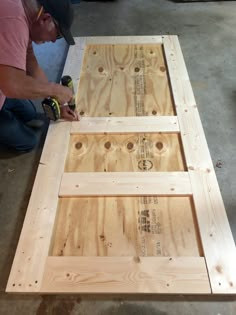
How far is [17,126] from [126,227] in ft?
3.15

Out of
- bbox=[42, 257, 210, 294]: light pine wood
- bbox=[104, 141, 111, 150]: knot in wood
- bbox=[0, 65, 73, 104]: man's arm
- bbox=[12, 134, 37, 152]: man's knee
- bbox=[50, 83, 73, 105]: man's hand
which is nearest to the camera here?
bbox=[42, 257, 210, 294]: light pine wood

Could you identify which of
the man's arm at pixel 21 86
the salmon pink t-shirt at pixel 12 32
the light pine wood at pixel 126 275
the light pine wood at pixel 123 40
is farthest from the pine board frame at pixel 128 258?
the light pine wood at pixel 123 40

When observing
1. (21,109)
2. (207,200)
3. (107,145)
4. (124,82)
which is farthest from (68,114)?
(207,200)

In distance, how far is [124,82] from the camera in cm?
216

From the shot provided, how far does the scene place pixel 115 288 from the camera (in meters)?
1.19

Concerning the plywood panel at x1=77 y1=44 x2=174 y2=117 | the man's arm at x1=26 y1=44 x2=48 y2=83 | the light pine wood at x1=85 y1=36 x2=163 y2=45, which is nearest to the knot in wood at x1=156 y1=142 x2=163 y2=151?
the plywood panel at x1=77 y1=44 x2=174 y2=117

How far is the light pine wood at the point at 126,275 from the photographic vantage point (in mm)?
1187

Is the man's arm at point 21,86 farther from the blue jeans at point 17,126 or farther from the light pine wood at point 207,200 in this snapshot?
the light pine wood at point 207,200

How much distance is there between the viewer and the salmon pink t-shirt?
1.24 m

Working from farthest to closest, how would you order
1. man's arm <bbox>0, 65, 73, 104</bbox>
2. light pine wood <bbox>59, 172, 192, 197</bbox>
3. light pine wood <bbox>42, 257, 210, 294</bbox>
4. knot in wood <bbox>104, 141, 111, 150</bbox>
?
1. knot in wood <bbox>104, 141, 111, 150</bbox>
2. light pine wood <bbox>59, 172, 192, 197</bbox>
3. man's arm <bbox>0, 65, 73, 104</bbox>
4. light pine wood <bbox>42, 257, 210, 294</bbox>

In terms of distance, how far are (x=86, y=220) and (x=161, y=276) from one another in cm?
44

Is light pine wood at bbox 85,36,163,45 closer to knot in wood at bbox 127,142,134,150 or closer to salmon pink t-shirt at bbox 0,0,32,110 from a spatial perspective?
knot in wood at bbox 127,142,134,150

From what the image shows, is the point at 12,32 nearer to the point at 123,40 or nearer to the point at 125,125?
the point at 125,125

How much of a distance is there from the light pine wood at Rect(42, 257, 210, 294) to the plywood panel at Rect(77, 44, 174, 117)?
0.96 meters
